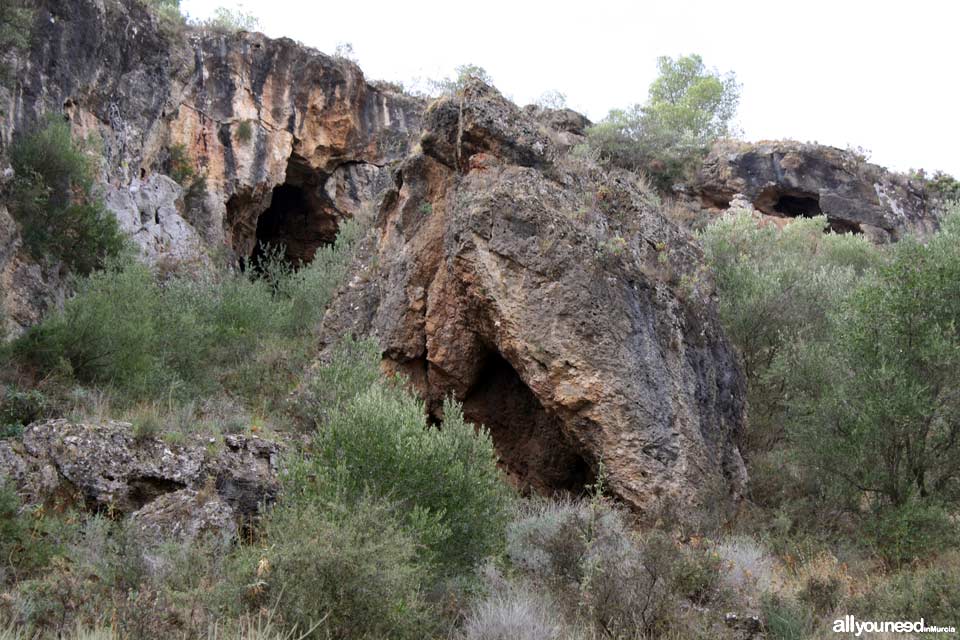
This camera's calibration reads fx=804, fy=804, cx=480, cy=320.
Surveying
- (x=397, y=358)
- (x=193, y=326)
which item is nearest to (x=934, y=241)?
Answer: (x=397, y=358)

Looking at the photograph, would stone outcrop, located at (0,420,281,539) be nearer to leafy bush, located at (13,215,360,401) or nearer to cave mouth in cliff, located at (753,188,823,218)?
leafy bush, located at (13,215,360,401)

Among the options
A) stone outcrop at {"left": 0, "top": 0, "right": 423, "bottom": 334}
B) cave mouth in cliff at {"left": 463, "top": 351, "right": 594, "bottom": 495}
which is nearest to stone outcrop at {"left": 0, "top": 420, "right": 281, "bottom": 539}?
cave mouth in cliff at {"left": 463, "top": 351, "right": 594, "bottom": 495}

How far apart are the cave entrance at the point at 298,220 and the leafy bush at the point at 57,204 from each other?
1063cm

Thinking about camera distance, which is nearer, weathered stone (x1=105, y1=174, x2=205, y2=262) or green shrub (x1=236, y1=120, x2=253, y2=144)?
weathered stone (x1=105, y1=174, x2=205, y2=262)

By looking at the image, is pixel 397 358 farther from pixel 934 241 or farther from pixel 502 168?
pixel 934 241

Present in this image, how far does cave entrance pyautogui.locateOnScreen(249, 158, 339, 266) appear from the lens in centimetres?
3027

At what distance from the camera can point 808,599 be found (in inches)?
383

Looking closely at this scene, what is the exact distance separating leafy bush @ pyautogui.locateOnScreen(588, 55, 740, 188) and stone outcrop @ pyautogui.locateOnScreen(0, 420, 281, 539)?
63.4 feet

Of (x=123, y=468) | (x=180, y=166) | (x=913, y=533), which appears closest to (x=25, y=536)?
(x=123, y=468)

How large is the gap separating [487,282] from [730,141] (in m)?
26.3

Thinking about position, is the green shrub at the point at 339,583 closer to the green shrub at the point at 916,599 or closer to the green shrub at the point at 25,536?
the green shrub at the point at 25,536

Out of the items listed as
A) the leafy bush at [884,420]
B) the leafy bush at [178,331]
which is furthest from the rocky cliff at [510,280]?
the leafy bush at [178,331]

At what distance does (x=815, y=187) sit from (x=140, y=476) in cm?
3050

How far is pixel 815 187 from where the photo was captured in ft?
111
